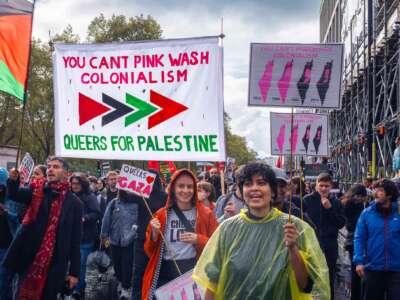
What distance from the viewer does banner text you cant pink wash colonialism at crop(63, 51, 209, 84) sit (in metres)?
6.18

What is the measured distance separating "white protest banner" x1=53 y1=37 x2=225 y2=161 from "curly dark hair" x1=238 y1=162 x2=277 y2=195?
1.87m

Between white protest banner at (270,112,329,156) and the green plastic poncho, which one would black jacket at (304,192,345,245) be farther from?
the green plastic poncho

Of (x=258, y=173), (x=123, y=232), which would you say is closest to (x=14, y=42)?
(x=123, y=232)

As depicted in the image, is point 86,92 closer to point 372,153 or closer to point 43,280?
point 43,280

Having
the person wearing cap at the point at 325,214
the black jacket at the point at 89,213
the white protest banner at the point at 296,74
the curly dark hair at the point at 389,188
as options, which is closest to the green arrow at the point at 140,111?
the white protest banner at the point at 296,74

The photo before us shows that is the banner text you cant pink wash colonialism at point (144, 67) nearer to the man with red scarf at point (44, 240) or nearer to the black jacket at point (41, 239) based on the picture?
the man with red scarf at point (44, 240)

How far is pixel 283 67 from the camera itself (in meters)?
6.50

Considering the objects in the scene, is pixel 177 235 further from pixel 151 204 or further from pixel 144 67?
pixel 151 204

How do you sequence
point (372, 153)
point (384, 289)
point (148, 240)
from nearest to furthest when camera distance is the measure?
1. point (148, 240)
2. point (384, 289)
3. point (372, 153)

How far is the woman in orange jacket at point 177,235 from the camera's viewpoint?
565 centimetres

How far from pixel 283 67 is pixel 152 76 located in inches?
50.0

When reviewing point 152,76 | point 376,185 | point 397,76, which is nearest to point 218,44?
point 152,76

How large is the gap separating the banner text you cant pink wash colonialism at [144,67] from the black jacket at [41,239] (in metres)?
1.15

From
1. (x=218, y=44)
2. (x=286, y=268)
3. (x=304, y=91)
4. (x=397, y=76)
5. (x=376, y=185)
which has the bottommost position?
(x=286, y=268)
